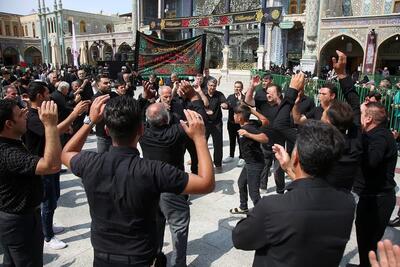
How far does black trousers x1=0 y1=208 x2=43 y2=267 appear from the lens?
94.5 inches

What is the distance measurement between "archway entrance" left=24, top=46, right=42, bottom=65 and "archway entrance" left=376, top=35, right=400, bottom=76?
55.6 meters

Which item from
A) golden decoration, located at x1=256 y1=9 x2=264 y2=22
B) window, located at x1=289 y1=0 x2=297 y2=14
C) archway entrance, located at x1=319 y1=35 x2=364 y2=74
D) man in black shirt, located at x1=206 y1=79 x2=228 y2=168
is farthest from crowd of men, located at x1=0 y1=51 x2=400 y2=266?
window, located at x1=289 y1=0 x2=297 y2=14

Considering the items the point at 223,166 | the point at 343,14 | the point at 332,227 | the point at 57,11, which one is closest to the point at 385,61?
the point at 343,14

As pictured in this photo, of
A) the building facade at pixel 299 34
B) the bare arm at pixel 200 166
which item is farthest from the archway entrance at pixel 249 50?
the bare arm at pixel 200 166

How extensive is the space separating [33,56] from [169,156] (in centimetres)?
6564

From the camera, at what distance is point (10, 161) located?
2.26m

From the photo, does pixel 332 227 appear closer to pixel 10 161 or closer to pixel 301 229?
pixel 301 229

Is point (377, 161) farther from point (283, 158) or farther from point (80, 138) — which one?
point (80, 138)

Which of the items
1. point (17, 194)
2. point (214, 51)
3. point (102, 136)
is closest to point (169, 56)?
point (102, 136)

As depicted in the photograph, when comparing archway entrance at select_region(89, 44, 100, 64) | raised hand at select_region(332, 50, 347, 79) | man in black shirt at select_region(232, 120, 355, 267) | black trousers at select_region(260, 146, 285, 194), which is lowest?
black trousers at select_region(260, 146, 285, 194)

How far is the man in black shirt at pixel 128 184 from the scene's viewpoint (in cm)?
182

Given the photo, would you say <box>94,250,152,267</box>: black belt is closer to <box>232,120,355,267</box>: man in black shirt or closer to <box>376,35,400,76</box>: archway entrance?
<box>232,120,355,267</box>: man in black shirt

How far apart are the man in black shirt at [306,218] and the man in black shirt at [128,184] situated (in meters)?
0.39

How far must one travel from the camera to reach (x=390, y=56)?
25.6 meters
